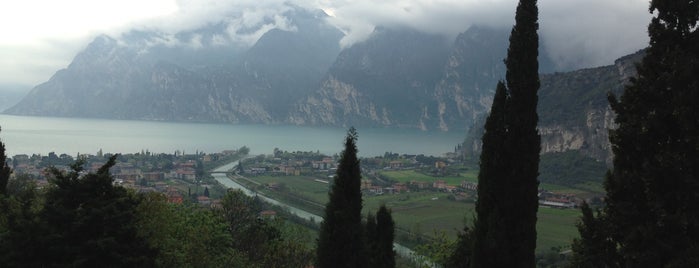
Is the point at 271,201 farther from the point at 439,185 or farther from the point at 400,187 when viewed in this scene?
the point at 439,185

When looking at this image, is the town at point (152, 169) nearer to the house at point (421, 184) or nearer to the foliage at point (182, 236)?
the house at point (421, 184)

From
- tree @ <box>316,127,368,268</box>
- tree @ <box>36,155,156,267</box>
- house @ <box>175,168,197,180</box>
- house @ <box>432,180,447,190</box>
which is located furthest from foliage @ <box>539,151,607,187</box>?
tree @ <box>36,155,156,267</box>

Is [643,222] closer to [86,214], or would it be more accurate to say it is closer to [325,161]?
[86,214]

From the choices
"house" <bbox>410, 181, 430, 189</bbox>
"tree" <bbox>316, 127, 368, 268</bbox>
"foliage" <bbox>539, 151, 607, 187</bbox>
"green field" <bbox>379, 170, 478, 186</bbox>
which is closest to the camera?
"tree" <bbox>316, 127, 368, 268</bbox>

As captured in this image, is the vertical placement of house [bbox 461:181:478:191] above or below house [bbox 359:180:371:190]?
above

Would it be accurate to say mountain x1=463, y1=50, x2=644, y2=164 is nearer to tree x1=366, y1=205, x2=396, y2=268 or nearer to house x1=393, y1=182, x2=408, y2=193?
house x1=393, y1=182, x2=408, y2=193

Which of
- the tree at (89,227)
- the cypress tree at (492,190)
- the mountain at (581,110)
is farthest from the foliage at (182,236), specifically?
the mountain at (581,110)
